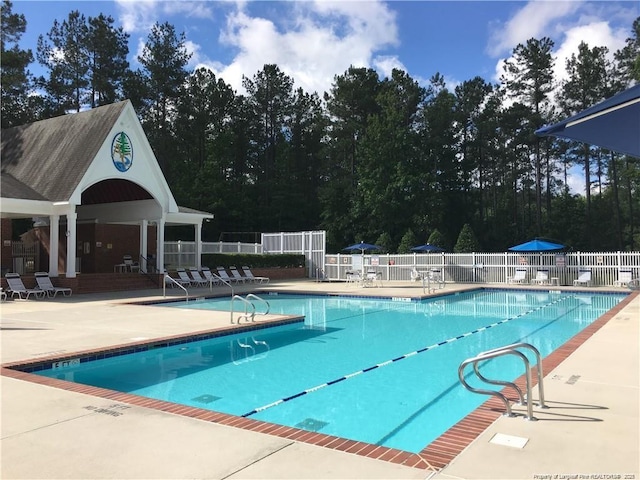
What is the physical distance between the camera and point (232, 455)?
12.6ft

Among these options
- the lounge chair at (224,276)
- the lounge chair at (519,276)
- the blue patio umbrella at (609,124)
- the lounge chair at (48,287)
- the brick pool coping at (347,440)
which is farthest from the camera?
the lounge chair at (224,276)

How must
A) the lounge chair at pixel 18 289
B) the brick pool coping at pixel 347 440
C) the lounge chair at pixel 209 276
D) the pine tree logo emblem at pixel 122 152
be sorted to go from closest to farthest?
the brick pool coping at pixel 347 440 → the lounge chair at pixel 18 289 → the pine tree logo emblem at pixel 122 152 → the lounge chair at pixel 209 276

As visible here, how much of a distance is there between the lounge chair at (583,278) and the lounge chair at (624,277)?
40.3 inches

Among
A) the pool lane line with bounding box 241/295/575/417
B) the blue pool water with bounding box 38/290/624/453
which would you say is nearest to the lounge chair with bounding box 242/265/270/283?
the blue pool water with bounding box 38/290/624/453

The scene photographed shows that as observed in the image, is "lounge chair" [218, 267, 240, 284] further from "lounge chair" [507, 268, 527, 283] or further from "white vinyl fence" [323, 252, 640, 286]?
"lounge chair" [507, 268, 527, 283]

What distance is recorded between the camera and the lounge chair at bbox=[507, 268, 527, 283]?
23.8 meters

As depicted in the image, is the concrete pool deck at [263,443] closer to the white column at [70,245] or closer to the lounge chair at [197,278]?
the white column at [70,245]

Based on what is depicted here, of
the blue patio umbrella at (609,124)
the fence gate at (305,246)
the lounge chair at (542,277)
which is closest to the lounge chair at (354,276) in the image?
the fence gate at (305,246)

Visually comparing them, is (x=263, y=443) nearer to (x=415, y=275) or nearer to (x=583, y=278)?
(x=583, y=278)

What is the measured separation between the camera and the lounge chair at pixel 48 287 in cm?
1859

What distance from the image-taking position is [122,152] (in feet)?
71.4

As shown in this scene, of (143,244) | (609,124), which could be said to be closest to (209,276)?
(143,244)

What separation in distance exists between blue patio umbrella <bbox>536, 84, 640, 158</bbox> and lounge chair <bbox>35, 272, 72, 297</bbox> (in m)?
18.5

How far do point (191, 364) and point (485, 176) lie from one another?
48070mm
